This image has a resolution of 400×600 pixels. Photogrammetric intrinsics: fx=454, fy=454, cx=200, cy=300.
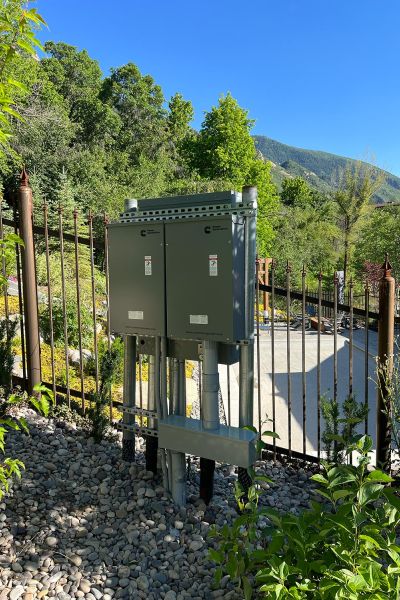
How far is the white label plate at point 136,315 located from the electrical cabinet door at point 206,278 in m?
0.22

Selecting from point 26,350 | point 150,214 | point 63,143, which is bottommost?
point 26,350

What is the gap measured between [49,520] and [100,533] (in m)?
0.31

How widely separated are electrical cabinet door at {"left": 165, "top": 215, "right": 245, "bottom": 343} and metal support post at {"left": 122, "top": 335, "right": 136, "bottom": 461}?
440 mm

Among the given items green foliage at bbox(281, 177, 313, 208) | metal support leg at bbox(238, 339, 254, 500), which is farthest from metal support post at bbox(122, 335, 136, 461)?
green foliage at bbox(281, 177, 313, 208)

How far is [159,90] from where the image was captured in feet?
148

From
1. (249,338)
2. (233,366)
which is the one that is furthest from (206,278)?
(233,366)

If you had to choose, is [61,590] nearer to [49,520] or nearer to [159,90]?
[49,520]

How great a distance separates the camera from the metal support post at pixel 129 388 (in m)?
3.06

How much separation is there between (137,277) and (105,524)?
148 centimetres

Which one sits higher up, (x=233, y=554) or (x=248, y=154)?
(x=248, y=154)

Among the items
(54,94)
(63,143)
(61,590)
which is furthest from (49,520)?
(54,94)

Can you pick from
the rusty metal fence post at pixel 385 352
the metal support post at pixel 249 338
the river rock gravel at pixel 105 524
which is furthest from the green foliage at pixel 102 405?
the rusty metal fence post at pixel 385 352

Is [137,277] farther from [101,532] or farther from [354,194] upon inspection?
[354,194]

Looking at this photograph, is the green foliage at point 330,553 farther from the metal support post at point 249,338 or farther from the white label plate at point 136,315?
the white label plate at point 136,315
